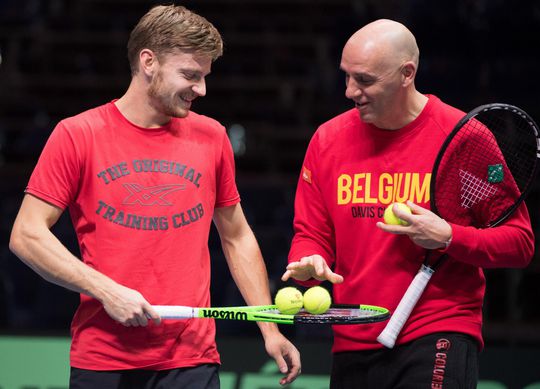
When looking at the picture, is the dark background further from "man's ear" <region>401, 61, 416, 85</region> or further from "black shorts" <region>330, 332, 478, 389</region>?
"man's ear" <region>401, 61, 416, 85</region>

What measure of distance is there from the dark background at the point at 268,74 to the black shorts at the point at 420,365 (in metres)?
2.79

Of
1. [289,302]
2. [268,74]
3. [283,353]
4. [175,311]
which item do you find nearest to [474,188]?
[289,302]

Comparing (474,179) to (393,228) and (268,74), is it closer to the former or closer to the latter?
(393,228)

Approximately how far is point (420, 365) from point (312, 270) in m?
0.53

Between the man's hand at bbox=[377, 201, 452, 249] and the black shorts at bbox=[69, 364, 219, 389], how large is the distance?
2.92 feet

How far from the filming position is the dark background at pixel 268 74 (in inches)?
311

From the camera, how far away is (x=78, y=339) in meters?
3.58

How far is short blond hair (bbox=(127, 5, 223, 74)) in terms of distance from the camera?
3654mm

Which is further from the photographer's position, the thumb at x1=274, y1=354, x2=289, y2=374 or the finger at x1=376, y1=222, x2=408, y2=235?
the thumb at x1=274, y1=354, x2=289, y2=374

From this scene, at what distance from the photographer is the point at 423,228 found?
3.44 m

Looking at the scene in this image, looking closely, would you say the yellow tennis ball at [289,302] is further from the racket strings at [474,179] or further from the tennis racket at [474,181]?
the racket strings at [474,179]

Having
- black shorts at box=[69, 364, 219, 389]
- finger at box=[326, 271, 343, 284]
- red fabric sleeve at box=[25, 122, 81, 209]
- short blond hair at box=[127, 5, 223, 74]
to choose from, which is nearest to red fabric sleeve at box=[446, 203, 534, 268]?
finger at box=[326, 271, 343, 284]

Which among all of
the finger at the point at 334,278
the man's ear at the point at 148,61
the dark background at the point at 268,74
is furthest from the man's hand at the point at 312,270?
the dark background at the point at 268,74

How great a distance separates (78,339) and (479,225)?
161cm
